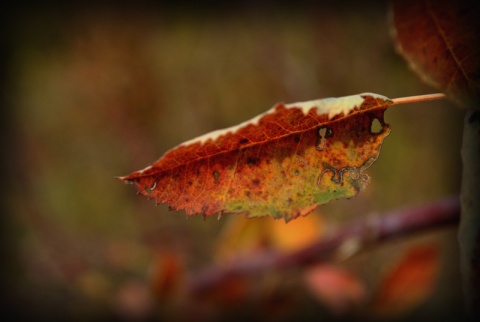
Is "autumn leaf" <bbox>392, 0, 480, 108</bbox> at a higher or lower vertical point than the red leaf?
higher

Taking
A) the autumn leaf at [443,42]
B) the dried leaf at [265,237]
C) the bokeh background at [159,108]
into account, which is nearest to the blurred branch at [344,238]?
the dried leaf at [265,237]

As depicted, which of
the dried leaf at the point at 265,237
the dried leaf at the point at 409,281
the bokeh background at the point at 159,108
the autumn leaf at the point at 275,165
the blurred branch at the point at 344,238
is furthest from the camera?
the bokeh background at the point at 159,108

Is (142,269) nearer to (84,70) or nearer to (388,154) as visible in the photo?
(84,70)

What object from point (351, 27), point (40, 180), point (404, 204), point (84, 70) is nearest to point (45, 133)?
point (40, 180)

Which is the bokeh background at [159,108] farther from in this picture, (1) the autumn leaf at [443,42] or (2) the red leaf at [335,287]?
(1) the autumn leaf at [443,42]

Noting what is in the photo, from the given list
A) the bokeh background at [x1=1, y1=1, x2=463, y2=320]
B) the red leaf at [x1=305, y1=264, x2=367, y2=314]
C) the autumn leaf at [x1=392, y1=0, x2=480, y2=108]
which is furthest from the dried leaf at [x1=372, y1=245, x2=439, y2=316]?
the bokeh background at [x1=1, y1=1, x2=463, y2=320]

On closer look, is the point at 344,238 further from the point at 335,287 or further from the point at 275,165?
the point at 275,165

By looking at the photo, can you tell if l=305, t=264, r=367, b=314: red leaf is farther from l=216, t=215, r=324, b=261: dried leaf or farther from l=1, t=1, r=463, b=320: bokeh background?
l=1, t=1, r=463, b=320: bokeh background
